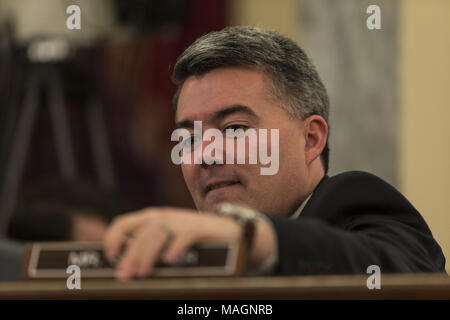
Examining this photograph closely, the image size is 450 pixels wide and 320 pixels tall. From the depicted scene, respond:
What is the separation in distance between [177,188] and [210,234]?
3139 mm

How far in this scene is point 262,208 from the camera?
4.19ft

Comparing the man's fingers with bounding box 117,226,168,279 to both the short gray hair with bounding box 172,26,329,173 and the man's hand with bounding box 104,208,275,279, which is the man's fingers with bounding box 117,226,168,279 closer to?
the man's hand with bounding box 104,208,275,279

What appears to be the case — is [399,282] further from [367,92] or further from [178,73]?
[367,92]

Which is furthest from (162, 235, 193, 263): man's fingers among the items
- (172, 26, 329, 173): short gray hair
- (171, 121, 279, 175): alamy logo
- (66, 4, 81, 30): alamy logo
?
(66, 4, 81, 30): alamy logo

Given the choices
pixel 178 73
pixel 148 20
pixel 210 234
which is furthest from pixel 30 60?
pixel 210 234

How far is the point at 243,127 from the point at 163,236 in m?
0.52

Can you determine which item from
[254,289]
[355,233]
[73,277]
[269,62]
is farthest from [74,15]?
[254,289]

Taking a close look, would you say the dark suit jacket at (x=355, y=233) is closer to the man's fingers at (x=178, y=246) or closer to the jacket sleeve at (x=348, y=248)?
the jacket sleeve at (x=348, y=248)

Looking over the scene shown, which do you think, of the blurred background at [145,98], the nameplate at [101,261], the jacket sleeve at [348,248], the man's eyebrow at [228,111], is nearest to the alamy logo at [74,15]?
the blurred background at [145,98]

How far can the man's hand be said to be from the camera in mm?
768

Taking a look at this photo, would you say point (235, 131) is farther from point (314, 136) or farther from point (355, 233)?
point (355, 233)

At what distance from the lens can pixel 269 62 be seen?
53.0 inches

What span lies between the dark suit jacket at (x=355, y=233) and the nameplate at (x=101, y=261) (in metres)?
0.09

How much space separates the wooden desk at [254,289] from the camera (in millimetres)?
711
